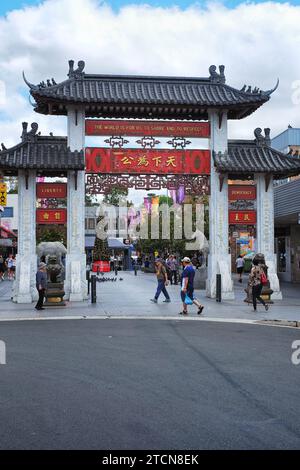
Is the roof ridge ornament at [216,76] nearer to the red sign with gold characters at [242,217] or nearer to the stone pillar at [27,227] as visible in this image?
the red sign with gold characters at [242,217]

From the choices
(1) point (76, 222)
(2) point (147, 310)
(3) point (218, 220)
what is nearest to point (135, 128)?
(1) point (76, 222)

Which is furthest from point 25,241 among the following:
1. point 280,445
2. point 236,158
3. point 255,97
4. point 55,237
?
point 55,237

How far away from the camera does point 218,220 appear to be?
22.0 meters

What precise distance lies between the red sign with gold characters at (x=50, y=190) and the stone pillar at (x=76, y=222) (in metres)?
0.30

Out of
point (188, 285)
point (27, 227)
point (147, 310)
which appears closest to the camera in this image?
point (188, 285)

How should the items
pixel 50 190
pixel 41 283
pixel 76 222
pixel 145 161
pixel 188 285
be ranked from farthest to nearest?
pixel 145 161 < pixel 50 190 < pixel 76 222 < pixel 41 283 < pixel 188 285

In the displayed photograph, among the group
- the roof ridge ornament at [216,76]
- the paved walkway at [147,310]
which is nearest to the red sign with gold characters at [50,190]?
the paved walkway at [147,310]

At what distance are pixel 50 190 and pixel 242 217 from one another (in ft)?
24.6

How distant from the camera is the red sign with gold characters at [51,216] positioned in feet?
69.9

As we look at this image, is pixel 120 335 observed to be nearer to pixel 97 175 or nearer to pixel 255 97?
pixel 97 175

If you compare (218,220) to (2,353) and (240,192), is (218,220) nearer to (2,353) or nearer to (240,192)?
(240,192)

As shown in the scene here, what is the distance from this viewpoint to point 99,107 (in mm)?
21609

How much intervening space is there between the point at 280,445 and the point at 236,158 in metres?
17.8

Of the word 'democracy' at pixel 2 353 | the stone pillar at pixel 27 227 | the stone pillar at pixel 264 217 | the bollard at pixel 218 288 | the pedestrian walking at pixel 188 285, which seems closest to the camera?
the word 'democracy' at pixel 2 353
